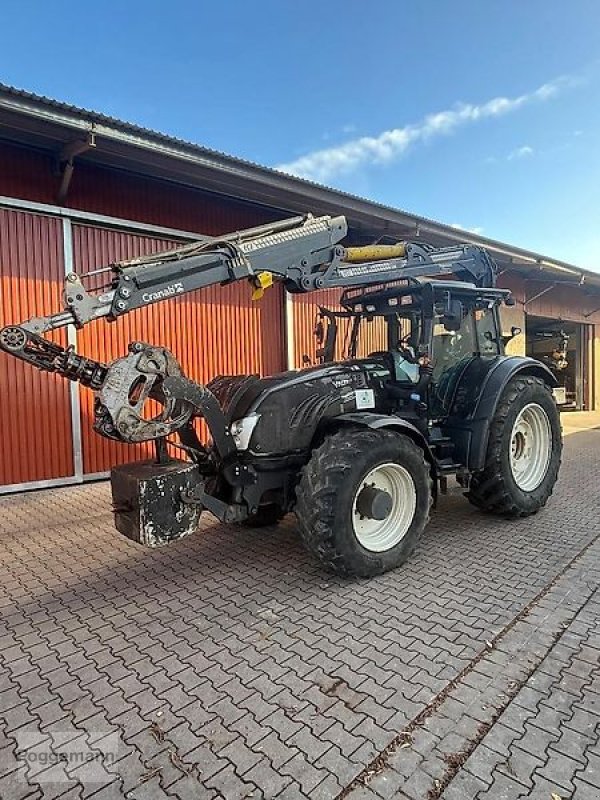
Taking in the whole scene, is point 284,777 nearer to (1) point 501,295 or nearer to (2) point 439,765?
(2) point 439,765

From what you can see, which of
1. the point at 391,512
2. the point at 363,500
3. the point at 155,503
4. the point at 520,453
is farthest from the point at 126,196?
the point at 520,453

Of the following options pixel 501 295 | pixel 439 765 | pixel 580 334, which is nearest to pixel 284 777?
pixel 439 765

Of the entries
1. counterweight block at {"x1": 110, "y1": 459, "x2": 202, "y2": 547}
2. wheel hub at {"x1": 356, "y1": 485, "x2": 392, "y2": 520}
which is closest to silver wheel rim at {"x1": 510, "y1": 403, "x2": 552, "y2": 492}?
wheel hub at {"x1": 356, "y1": 485, "x2": 392, "y2": 520}

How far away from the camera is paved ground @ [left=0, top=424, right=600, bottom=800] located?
1.94 m

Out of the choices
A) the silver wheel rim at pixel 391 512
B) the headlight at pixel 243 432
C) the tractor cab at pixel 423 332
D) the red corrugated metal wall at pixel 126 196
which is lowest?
the silver wheel rim at pixel 391 512

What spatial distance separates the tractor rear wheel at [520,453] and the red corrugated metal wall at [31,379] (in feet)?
17.1

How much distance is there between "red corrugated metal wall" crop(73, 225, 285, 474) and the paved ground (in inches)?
107

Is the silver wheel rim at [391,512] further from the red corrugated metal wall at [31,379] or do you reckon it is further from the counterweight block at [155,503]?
the red corrugated metal wall at [31,379]

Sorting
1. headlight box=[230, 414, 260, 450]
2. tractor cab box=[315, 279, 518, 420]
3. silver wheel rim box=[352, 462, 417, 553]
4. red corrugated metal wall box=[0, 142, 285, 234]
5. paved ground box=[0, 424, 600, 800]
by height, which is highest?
red corrugated metal wall box=[0, 142, 285, 234]

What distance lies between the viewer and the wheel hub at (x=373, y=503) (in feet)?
12.1

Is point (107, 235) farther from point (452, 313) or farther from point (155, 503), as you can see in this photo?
point (155, 503)

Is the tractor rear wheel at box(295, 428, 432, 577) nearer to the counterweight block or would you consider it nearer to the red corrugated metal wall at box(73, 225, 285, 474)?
the counterweight block

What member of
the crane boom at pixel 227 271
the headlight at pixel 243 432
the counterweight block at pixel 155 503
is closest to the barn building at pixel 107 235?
the crane boom at pixel 227 271

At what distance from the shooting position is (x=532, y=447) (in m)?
5.32
